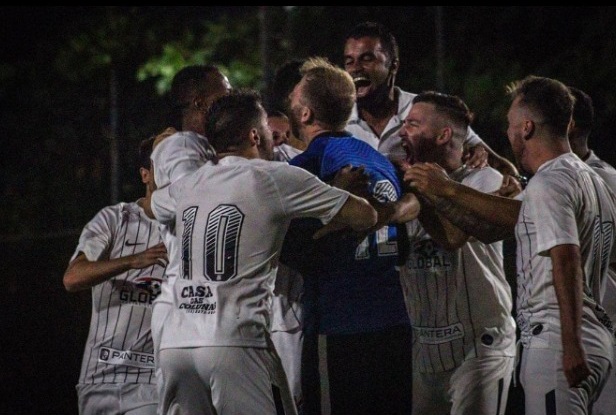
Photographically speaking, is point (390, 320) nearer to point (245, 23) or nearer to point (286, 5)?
point (286, 5)

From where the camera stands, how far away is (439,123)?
6.03 metres

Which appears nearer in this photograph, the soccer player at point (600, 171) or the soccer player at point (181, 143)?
the soccer player at point (181, 143)

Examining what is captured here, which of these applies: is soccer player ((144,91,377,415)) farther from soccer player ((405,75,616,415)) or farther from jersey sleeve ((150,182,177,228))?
soccer player ((405,75,616,415))

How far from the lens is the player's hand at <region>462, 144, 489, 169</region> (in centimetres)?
622

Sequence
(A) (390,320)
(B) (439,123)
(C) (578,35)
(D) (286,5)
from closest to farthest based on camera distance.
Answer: (A) (390,320)
(B) (439,123)
(D) (286,5)
(C) (578,35)

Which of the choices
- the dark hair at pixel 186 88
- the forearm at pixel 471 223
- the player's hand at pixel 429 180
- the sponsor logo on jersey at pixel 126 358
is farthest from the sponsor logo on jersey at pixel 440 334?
the dark hair at pixel 186 88

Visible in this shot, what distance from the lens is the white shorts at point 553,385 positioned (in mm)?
4738

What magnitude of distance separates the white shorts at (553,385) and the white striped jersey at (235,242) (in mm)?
1132

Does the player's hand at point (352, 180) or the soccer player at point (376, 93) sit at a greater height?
the soccer player at point (376, 93)

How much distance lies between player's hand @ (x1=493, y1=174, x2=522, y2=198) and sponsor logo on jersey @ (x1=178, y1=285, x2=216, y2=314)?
186 centimetres

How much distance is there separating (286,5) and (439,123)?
766cm

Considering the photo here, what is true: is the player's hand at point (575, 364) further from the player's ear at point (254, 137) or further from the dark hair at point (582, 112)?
the dark hair at point (582, 112)

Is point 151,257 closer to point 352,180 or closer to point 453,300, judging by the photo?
point 352,180

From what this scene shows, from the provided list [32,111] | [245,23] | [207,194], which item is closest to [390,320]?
[207,194]
